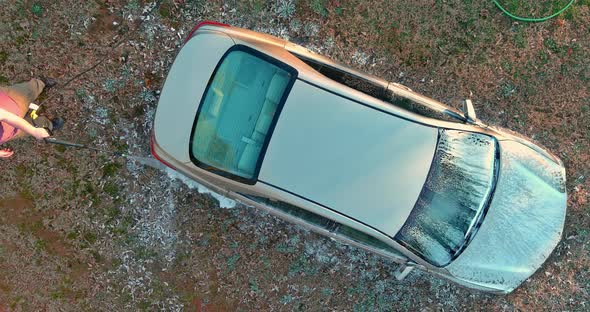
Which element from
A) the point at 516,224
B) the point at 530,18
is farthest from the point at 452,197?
the point at 530,18

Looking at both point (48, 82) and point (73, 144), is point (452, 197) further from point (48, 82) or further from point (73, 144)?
point (48, 82)

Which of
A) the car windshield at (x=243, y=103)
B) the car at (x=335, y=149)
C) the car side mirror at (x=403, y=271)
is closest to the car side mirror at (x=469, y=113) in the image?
the car at (x=335, y=149)

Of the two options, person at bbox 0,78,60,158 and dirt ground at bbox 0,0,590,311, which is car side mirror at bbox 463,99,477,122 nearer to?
dirt ground at bbox 0,0,590,311

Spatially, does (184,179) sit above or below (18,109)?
below

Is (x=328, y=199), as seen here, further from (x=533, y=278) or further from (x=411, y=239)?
(x=533, y=278)

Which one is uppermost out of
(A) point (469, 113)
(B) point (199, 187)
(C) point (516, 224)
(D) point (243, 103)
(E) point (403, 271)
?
(D) point (243, 103)

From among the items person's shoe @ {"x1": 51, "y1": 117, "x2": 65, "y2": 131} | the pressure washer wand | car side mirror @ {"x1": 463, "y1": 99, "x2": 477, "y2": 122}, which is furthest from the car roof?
person's shoe @ {"x1": 51, "y1": 117, "x2": 65, "y2": 131}
